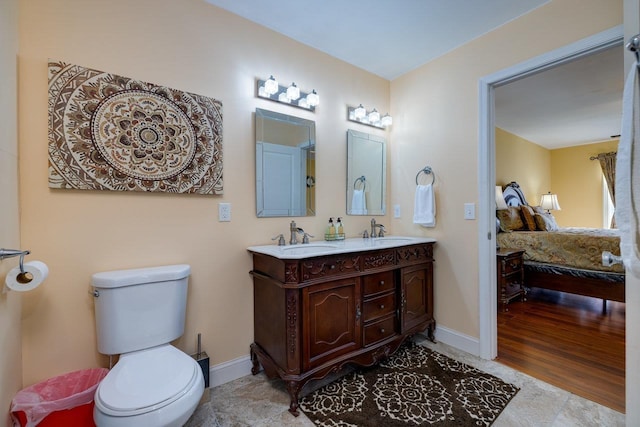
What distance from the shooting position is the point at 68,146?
1.39 metres

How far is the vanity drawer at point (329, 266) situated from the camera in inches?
62.9

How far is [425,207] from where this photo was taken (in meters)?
2.43

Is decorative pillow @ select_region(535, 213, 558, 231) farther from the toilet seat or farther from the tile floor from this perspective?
the toilet seat

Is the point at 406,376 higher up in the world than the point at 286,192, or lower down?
lower down

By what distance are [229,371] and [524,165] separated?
5.93 m

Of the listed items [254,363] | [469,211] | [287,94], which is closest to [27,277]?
[254,363]

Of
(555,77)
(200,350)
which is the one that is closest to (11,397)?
(200,350)

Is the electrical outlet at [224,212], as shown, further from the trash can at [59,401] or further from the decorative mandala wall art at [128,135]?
the trash can at [59,401]

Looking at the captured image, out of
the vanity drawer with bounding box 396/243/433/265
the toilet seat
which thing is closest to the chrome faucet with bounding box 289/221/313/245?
the vanity drawer with bounding box 396/243/433/265

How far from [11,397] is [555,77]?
4.59 m

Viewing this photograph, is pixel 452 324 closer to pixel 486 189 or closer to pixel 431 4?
pixel 486 189

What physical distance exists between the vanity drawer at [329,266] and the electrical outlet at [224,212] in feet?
2.10

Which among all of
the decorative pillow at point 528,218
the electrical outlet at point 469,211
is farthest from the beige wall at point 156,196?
the decorative pillow at point 528,218

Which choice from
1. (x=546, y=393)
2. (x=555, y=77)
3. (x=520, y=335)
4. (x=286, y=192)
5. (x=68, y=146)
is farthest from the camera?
(x=555, y=77)
